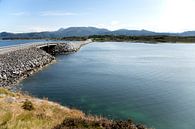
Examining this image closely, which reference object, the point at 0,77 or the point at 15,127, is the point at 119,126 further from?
the point at 0,77

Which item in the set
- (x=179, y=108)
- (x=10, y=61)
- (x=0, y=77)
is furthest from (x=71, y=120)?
(x=10, y=61)

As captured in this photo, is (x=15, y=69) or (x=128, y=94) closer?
(x=128, y=94)

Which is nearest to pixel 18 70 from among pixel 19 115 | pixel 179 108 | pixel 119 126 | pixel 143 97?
pixel 143 97

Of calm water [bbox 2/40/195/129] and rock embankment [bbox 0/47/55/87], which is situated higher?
rock embankment [bbox 0/47/55/87]

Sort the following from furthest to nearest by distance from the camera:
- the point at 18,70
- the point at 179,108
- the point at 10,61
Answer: the point at 10,61
the point at 18,70
the point at 179,108

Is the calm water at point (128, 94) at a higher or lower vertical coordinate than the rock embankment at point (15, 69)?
lower

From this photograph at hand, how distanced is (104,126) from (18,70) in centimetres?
3528

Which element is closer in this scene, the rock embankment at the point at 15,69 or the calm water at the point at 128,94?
the calm water at the point at 128,94

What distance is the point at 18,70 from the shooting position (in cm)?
4447

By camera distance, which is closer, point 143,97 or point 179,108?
point 179,108

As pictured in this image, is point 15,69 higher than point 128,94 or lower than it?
higher

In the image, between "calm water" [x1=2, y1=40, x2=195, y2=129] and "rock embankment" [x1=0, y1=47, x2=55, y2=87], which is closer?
"calm water" [x1=2, y1=40, x2=195, y2=129]

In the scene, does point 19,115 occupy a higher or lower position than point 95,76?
higher

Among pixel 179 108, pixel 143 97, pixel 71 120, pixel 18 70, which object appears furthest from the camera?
pixel 18 70
